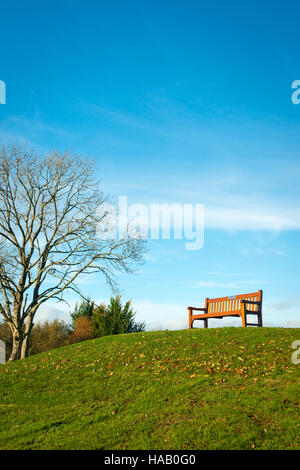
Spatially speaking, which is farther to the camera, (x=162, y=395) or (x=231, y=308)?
(x=231, y=308)

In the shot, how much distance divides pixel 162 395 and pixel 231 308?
8.30 meters

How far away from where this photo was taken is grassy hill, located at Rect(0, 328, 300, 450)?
6719 millimetres

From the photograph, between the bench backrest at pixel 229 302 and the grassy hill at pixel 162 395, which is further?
the bench backrest at pixel 229 302

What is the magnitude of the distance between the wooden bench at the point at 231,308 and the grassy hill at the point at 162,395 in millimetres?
1010

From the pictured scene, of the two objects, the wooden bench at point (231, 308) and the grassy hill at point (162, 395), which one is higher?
the wooden bench at point (231, 308)

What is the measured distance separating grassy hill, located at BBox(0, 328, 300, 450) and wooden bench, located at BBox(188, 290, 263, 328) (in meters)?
1.01

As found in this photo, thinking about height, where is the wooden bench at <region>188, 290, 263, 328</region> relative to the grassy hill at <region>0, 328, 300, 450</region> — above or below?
above

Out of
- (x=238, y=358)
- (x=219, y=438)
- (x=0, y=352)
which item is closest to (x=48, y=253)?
(x=0, y=352)

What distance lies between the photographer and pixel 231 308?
16.6m

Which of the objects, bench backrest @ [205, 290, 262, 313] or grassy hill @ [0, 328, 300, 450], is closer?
grassy hill @ [0, 328, 300, 450]

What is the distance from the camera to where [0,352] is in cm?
2205

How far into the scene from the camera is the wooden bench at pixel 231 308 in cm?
1574

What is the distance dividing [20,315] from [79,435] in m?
14.7
